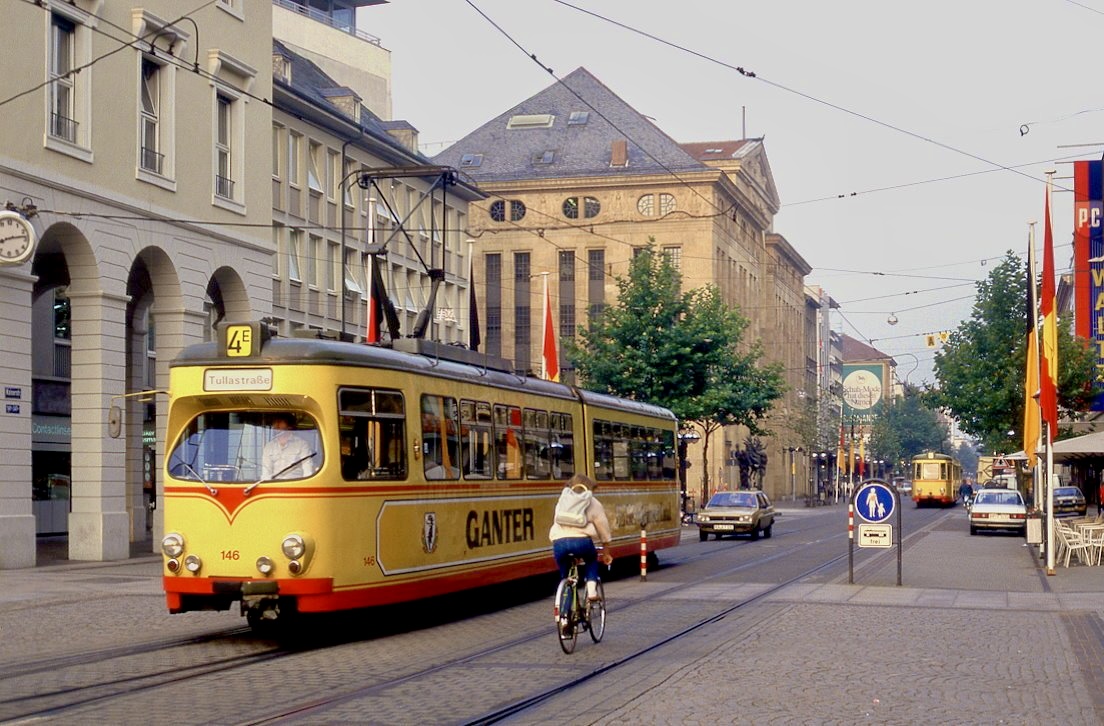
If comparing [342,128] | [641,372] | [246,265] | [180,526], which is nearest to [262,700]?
[180,526]

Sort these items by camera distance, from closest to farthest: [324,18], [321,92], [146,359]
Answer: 1. [146,359]
2. [321,92]
3. [324,18]

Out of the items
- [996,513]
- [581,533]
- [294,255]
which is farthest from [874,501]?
[294,255]

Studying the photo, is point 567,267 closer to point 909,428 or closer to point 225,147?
point 225,147

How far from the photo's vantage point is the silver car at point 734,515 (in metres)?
44.3

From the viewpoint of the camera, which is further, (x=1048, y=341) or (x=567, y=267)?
(x=567, y=267)

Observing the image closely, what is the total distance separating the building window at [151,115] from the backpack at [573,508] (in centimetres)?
1942

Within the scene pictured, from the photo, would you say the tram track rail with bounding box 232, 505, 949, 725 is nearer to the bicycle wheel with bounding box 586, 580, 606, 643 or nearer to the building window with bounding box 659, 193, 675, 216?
the bicycle wheel with bounding box 586, 580, 606, 643

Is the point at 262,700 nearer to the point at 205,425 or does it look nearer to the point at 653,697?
the point at 653,697

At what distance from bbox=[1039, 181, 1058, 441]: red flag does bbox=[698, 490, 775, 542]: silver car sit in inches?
627

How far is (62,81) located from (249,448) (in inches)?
611

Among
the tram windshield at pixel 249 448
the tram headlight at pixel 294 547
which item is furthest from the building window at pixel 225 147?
the tram headlight at pixel 294 547

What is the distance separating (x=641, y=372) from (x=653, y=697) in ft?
145

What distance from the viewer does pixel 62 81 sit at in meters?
29.2

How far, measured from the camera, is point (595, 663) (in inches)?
555
